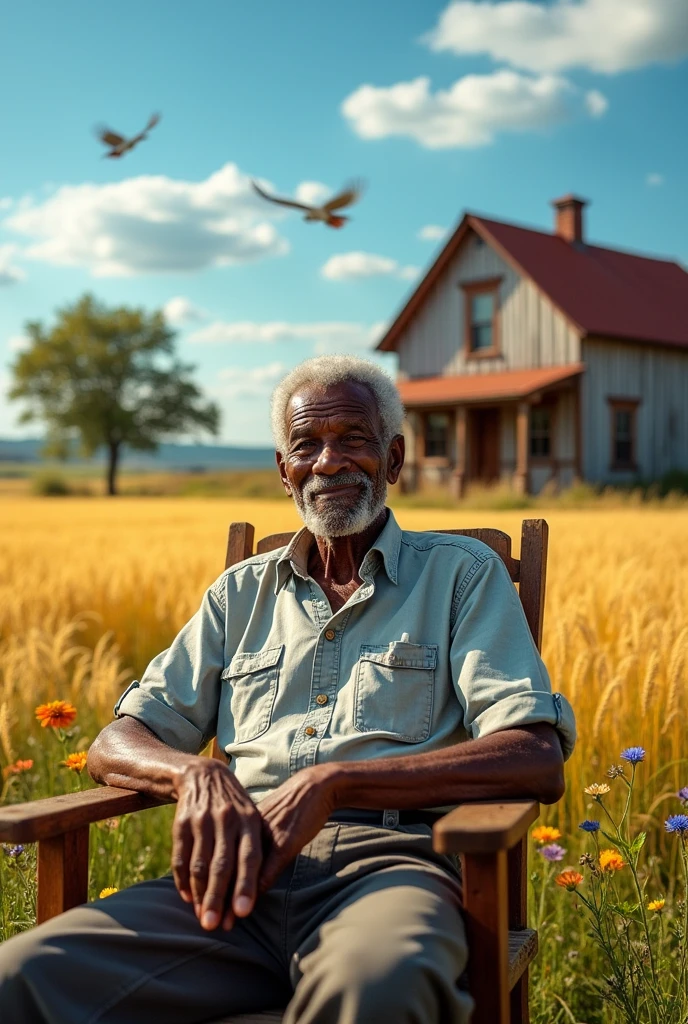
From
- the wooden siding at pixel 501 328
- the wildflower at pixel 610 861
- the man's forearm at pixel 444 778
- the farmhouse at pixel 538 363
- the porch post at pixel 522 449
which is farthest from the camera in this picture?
the wooden siding at pixel 501 328

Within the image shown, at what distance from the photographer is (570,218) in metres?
28.5

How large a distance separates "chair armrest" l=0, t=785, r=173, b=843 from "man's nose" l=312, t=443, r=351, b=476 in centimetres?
90

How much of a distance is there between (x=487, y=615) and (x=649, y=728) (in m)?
1.56

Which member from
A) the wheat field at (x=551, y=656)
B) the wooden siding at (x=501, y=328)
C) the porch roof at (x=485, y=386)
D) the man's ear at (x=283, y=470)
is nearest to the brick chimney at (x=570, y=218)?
the wooden siding at (x=501, y=328)

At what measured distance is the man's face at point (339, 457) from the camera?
2.69 metres

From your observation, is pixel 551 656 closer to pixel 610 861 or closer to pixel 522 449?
pixel 610 861

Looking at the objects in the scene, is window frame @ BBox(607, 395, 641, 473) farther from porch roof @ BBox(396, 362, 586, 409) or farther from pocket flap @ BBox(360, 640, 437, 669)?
pocket flap @ BBox(360, 640, 437, 669)

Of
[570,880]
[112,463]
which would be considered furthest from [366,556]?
[112,463]

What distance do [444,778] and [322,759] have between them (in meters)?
0.37

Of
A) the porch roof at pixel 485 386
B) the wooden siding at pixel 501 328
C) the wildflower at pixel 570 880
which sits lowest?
the wildflower at pixel 570 880

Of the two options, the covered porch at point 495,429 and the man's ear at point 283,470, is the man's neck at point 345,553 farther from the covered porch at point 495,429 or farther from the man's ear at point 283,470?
the covered porch at point 495,429

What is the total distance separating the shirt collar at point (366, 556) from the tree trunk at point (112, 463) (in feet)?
176

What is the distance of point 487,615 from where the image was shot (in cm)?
240

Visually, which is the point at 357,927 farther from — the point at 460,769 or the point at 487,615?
the point at 487,615
